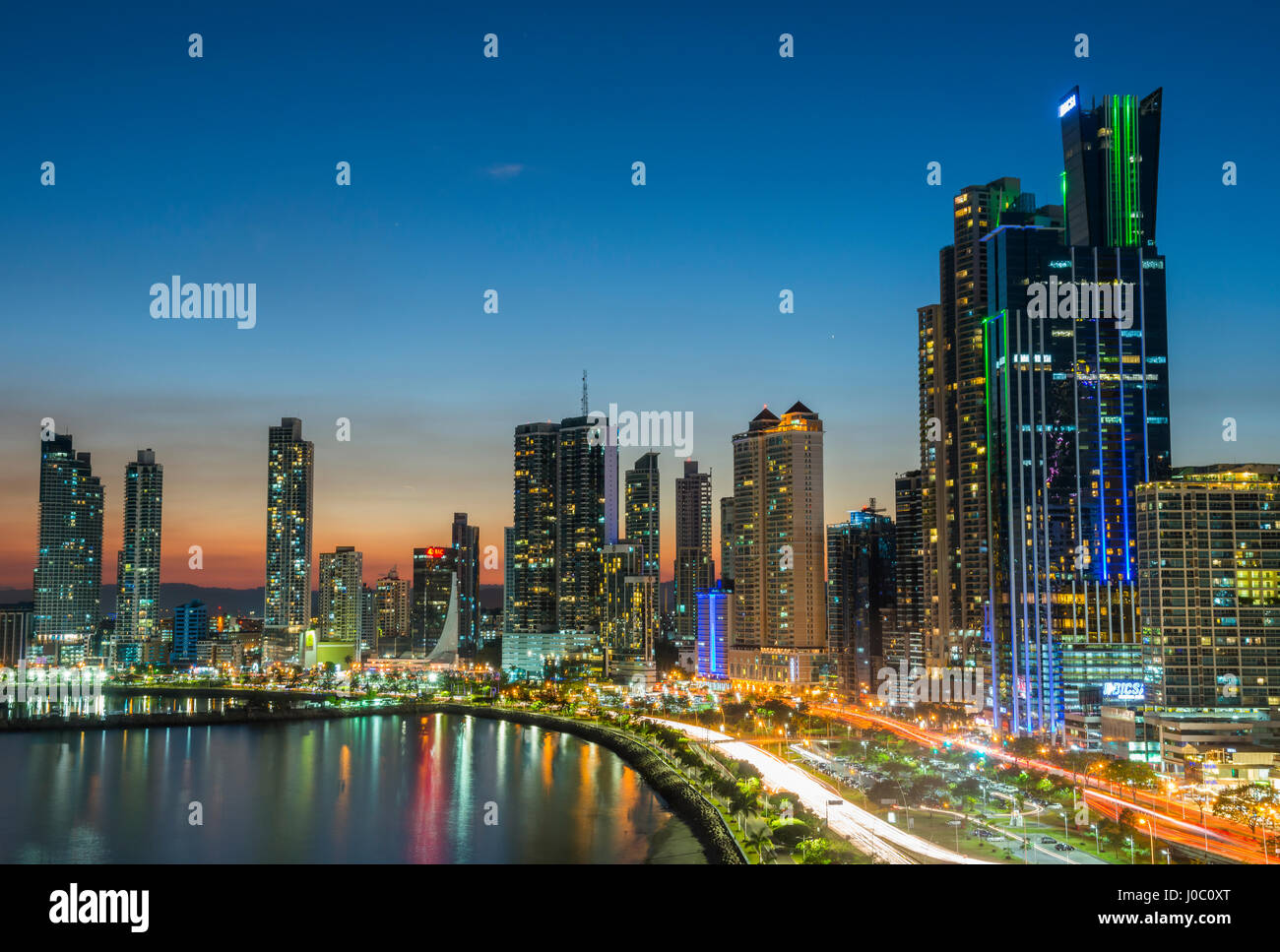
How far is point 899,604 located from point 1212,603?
50.1 ft

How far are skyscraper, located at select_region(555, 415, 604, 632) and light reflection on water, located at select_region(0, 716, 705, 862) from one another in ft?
60.1

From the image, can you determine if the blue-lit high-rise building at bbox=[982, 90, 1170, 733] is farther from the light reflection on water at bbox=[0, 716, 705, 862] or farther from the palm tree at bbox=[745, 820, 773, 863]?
the palm tree at bbox=[745, 820, 773, 863]

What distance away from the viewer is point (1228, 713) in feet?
57.1

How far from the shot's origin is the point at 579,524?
4791 centimetres

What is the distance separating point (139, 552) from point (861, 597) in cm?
4311

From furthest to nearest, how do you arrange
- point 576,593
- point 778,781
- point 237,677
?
point 237,677
point 576,593
point 778,781

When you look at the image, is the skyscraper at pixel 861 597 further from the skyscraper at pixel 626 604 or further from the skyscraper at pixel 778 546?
the skyscraper at pixel 626 604

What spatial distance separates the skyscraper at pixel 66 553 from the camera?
53125mm

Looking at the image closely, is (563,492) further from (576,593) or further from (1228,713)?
(1228,713)

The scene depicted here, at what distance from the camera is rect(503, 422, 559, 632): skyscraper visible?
4741 cm

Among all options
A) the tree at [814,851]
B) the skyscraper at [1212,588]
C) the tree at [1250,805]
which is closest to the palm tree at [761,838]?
the tree at [814,851]

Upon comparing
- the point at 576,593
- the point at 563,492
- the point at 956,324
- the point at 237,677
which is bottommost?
the point at 237,677

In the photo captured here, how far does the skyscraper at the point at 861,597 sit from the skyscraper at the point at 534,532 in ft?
46.4
